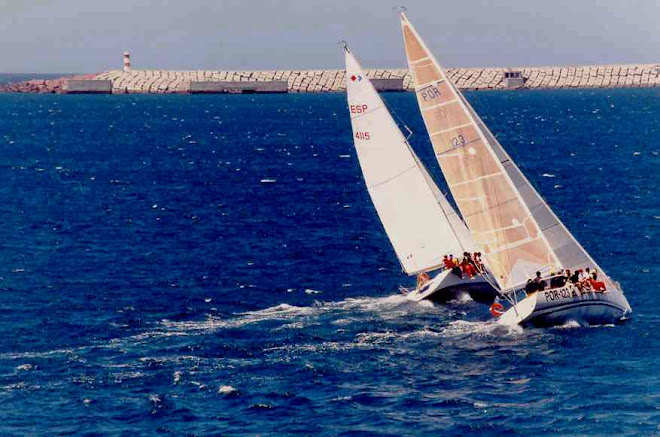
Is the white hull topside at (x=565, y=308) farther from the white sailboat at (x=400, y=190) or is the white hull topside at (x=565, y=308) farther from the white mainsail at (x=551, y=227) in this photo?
the white sailboat at (x=400, y=190)

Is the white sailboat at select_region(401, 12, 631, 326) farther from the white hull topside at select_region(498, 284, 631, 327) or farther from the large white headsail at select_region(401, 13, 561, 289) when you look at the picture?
the white hull topside at select_region(498, 284, 631, 327)

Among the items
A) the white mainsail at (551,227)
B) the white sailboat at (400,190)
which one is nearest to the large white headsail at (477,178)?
the white mainsail at (551,227)

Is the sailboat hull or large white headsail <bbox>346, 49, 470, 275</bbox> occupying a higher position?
large white headsail <bbox>346, 49, 470, 275</bbox>

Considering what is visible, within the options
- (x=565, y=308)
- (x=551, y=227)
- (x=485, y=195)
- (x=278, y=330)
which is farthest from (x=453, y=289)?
(x=278, y=330)

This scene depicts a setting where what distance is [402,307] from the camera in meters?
49.2

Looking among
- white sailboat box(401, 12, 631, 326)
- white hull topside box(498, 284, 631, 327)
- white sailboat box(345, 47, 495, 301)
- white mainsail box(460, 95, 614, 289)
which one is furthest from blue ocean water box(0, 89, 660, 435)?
white mainsail box(460, 95, 614, 289)

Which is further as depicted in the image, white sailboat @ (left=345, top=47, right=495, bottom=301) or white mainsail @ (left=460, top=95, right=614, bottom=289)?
white sailboat @ (left=345, top=47, right=495, bottom=301)

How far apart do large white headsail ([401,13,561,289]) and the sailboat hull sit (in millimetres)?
3025

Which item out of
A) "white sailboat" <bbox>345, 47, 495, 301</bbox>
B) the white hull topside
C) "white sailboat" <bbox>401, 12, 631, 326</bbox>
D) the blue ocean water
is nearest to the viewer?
the blue ocean water

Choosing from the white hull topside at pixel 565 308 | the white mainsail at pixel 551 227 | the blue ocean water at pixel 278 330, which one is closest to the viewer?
the blue ocean water at pixel 278 330

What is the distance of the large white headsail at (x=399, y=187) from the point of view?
52.8 m

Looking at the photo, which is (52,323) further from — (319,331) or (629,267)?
(629,267)

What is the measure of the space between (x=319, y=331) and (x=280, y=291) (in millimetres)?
8838

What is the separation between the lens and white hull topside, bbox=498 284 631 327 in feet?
145
